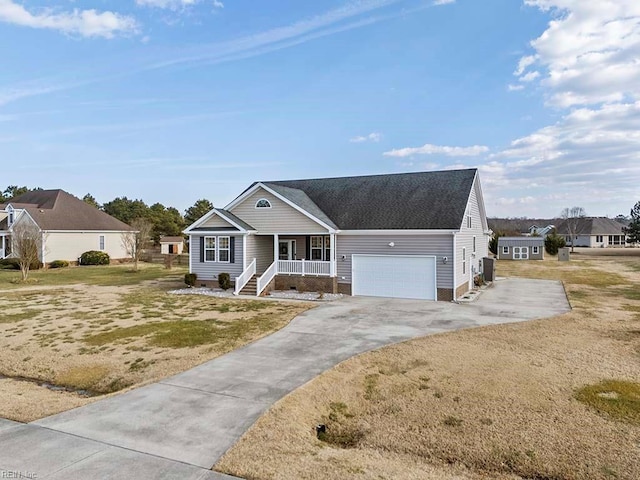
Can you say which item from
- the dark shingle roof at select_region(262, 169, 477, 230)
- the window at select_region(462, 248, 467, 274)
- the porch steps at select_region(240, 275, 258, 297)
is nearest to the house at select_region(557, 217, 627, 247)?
the window at select_region(462, 248, 467, 274)

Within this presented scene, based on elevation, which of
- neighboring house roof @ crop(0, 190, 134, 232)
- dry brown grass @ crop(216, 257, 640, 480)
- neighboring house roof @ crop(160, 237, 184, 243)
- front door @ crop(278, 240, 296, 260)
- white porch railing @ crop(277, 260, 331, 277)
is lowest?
dry brown grass @ crop(216, 257, 640, 480)

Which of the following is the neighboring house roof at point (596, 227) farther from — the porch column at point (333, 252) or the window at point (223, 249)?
the window at point (223, 249)

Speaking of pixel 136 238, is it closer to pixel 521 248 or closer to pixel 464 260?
pixel 464 260

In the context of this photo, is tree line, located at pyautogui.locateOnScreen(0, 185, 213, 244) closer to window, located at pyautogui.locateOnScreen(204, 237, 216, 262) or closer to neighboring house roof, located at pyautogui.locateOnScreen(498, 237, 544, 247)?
window, located at pyautogui.locateOnScreen(204, 237, 216, 262)

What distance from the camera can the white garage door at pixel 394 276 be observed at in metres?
18.7

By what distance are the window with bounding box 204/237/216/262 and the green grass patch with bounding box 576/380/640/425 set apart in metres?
18.2

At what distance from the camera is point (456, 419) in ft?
21.3

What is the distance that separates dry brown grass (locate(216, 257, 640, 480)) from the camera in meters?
5.08

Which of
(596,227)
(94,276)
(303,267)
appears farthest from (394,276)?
(596,227)

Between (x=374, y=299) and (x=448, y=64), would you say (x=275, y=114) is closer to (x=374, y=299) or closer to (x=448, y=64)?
(x=448, y=64)

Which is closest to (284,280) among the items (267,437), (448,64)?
(448,64)

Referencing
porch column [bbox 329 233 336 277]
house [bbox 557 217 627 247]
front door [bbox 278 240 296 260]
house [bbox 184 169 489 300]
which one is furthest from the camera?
house [bbox 557 217 627 247]

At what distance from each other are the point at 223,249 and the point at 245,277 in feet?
7.13

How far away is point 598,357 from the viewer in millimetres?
9594
